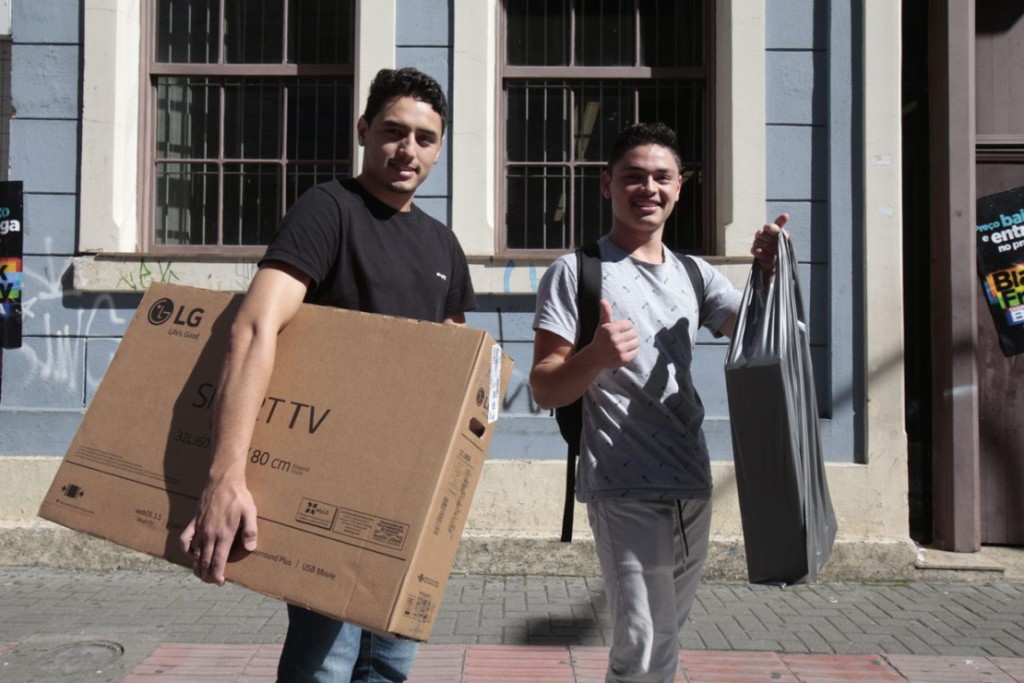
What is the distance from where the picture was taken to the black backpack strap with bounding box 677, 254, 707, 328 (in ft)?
9.18

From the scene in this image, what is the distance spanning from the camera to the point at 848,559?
5.54 m

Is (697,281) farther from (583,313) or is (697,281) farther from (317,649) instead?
(317,649)

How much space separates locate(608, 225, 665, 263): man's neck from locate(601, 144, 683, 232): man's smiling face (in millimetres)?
41

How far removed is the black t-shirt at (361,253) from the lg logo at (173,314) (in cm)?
21

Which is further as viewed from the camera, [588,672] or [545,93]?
[545,93]

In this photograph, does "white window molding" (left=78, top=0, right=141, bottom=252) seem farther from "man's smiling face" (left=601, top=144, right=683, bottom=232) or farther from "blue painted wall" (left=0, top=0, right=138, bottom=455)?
"man's smiling face" (left=601, top=144, right=683, bottom=232)

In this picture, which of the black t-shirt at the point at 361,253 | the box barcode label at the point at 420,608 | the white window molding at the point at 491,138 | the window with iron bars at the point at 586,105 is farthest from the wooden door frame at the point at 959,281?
the box barcode label at the point at 420,608

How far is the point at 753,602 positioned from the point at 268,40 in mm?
4466

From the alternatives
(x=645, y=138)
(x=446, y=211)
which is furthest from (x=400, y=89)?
(x=446, y=211)

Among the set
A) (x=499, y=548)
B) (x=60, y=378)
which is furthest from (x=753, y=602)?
(x=60, y=378)

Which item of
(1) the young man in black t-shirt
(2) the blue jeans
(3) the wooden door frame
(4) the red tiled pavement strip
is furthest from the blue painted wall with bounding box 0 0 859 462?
(2) the blue jeans

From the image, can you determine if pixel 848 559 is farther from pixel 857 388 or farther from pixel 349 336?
pixel 349 336

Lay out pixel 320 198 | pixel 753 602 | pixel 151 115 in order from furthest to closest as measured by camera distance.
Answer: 1. pixel 151 115
2. pixel 753 602
3. pixel 320 198

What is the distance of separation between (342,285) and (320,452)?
42 cm
